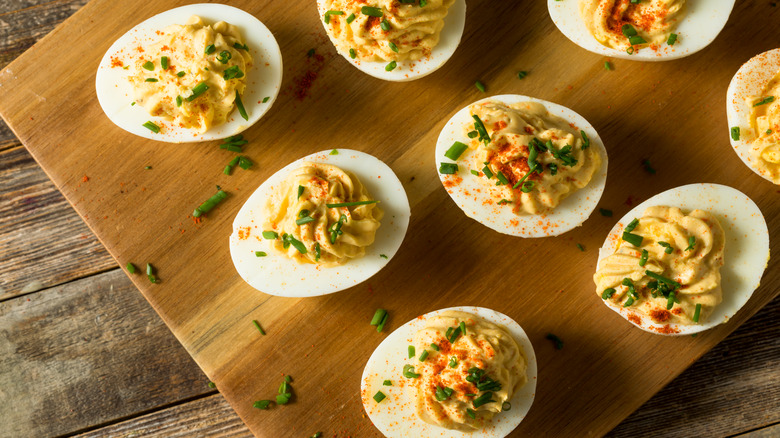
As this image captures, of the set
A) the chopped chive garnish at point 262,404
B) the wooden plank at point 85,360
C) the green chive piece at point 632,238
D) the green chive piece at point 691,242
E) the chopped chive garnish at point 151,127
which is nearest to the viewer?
the green chive piece at point 691,242

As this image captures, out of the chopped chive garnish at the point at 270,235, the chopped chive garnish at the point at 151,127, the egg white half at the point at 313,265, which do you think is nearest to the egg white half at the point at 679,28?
the egg white half at the point at 313,265

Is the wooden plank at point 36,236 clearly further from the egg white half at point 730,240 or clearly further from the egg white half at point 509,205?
the egg white half at point 730,240

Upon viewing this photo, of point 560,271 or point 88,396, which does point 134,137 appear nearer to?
point 88,396

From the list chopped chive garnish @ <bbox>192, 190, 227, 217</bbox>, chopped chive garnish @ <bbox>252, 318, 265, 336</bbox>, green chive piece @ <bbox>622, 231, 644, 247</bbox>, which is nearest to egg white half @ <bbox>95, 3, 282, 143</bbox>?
chopped chive garnish @ <bbox>192, 190, 227, 217</bbox>

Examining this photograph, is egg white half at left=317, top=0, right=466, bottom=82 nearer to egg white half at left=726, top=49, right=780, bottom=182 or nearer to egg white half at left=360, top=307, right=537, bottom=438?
egg white half at left=360, top=307, right=537, bottom=438

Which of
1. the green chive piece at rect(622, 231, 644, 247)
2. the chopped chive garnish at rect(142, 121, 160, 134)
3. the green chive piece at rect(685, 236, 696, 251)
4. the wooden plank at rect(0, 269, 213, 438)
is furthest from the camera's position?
the wooden plank at rect(0, 269, 213, 438)
